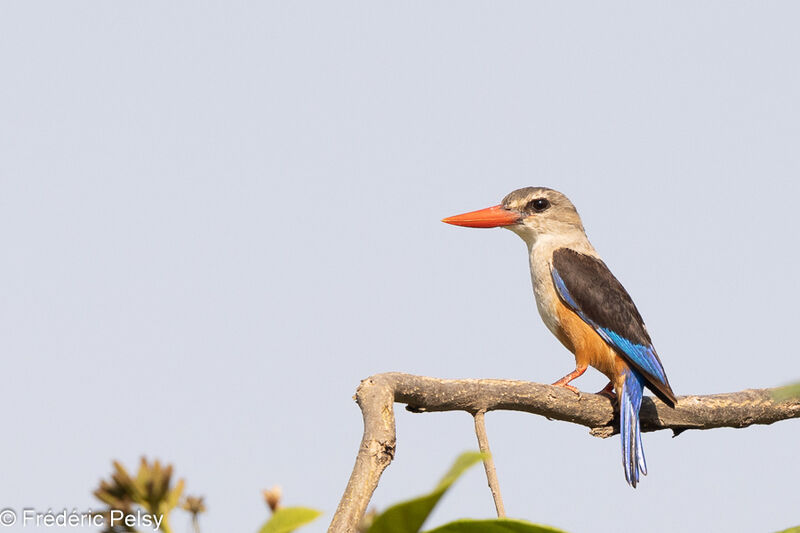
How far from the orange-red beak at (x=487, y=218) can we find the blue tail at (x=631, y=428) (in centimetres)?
164

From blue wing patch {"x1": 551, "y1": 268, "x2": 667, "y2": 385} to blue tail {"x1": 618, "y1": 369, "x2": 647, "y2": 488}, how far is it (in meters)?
0.11

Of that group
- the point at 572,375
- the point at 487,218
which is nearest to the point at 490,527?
the point at 572,375

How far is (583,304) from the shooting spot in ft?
18.4

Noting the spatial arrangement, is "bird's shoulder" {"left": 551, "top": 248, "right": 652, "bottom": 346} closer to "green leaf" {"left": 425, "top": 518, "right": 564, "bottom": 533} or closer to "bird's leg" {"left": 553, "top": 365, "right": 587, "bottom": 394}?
"bird's leg" {"left": 553, "top": 365, "right": 587, "bottom": 394}

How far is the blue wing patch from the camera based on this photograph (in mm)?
5227

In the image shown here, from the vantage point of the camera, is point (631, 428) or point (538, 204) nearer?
point (631, 428)

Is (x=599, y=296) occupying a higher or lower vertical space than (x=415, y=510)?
higher

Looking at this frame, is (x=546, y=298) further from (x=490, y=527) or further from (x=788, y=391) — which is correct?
(x=788, y=391)

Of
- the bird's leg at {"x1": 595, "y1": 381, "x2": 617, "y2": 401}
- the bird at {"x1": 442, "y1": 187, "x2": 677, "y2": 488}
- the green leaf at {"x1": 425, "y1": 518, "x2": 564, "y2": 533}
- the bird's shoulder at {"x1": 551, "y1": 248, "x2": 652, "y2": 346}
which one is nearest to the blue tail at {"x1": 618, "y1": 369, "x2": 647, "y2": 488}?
the bird at {"x1": 442, "y1": 187, "x2": 677, "y2": 488}

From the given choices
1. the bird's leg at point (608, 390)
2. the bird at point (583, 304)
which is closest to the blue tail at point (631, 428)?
the bird at point (583, 304)

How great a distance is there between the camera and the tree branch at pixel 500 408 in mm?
2085

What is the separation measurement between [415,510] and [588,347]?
4747 mm

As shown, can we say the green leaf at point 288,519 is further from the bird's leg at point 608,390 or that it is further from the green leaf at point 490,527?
the bird's leg at point 608,390

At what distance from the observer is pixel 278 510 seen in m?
0.92
